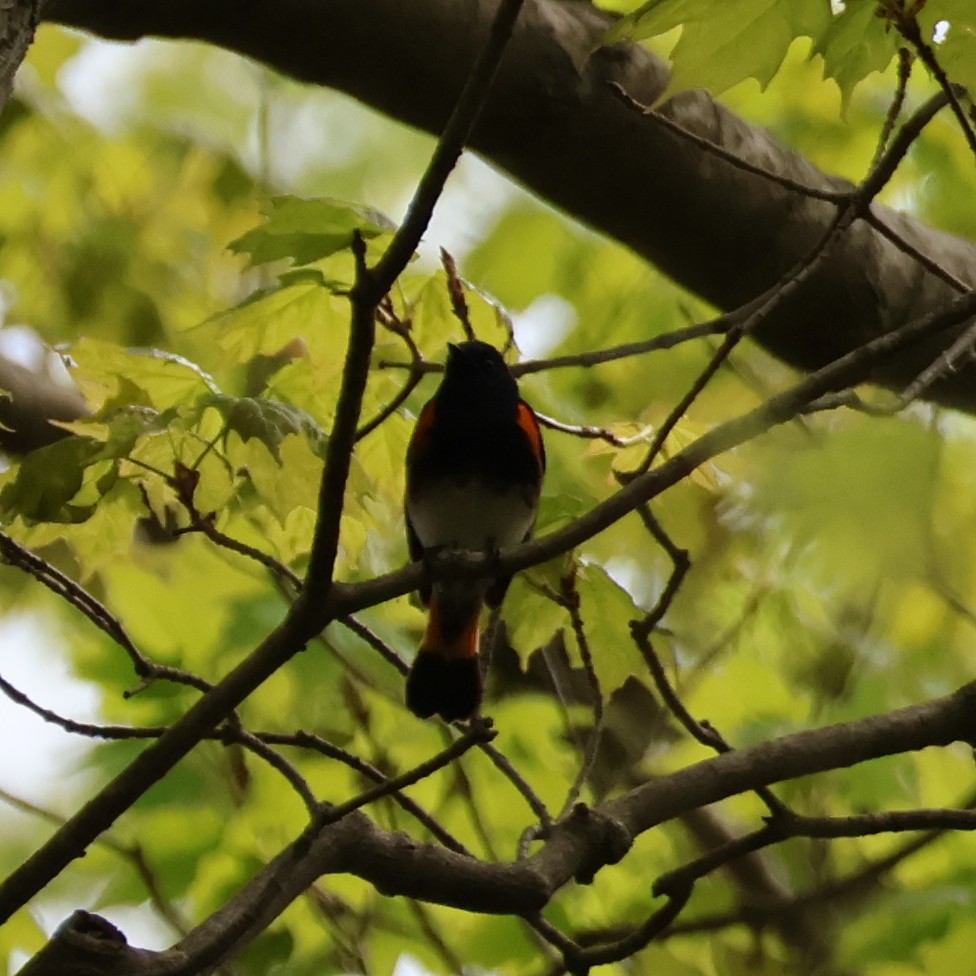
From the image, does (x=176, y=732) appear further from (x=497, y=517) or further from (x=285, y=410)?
(x=497, y=517)

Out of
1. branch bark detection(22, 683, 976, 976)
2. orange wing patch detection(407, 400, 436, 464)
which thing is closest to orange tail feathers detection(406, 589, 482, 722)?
orange wing patch detection(407, 400, 436, 464)

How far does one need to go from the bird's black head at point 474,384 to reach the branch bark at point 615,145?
326 mm

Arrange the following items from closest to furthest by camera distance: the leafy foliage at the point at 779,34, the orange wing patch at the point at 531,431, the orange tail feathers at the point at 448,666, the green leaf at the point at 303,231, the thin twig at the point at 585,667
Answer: the leafy foliage at the point at 779,34
the green leaf at the point at 303,231
the thin twig at the point at 585,667
the orange tail feathers at the point at 448,666
the orange wing patch at the point at 531,431

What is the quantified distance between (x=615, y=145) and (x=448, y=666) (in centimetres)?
98

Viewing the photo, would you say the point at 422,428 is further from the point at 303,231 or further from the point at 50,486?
the point at 50,486

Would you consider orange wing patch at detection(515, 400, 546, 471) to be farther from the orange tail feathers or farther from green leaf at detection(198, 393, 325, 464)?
green leaf at detection(198, 393, 325, 464)

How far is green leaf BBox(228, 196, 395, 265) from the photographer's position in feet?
5.30

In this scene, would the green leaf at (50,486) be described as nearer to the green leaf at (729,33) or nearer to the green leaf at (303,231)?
the green leaf at (303,231)

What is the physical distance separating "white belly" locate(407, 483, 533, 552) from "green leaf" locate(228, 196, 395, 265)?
93 centimetres

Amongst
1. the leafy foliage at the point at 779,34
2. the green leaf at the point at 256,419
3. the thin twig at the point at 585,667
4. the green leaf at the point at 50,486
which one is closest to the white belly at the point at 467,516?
the thin twig at the point at 585,667

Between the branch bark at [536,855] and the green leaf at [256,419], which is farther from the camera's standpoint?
the green leaf at [256,419]

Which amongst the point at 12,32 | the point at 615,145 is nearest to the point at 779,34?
the point at 615,145

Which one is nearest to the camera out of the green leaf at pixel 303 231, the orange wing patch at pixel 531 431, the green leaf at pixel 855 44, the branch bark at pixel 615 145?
the green leaf at pixel 855 44

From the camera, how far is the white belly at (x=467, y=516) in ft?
8.40
